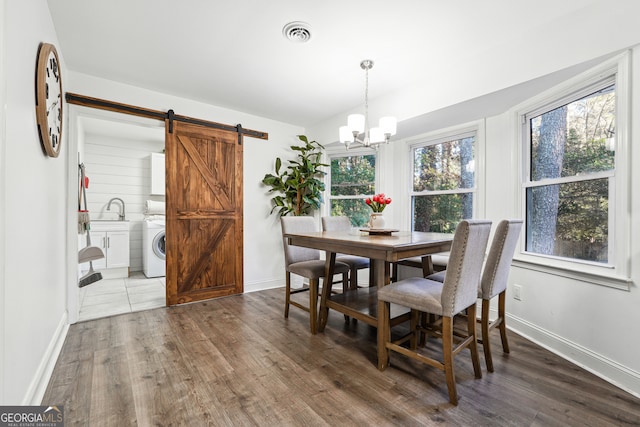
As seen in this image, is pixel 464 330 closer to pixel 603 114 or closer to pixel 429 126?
pixel 603 114

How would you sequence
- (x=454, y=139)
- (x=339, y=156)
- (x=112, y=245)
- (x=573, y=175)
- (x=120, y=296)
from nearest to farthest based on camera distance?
(x=573, y=175) < (x=454, y=139) < (x=120, y=296) < (x=339, y=156) < (x=112, y=245)

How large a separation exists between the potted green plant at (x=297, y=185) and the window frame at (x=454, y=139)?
47.1 inches

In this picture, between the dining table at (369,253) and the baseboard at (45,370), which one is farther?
the dining table at (369,253)

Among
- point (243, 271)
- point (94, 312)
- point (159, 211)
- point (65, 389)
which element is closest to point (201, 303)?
point (243, 271)

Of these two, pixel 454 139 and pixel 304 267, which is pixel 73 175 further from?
pixel 454 139

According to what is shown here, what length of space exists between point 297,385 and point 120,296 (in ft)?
10.3

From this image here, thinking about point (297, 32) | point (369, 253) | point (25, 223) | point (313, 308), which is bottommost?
point (313, 308)

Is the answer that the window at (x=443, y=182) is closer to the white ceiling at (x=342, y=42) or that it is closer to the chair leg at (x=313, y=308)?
the white ceiling at (x=342, y=42)

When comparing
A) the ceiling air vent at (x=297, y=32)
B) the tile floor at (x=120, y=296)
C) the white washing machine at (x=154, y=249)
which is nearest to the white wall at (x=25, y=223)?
the tile floor at (x=120, y=296)

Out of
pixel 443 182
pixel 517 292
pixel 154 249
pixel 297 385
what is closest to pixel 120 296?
pixel 154 249

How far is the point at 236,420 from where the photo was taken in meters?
1.51

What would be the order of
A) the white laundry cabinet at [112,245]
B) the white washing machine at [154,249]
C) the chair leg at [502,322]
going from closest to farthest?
the chair leg at [502,322] < the white laundry cabinet at [112,245] < the white washing machine at [154,249]

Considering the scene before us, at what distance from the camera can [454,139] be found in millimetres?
3416

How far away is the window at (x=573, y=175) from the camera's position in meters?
2.05
